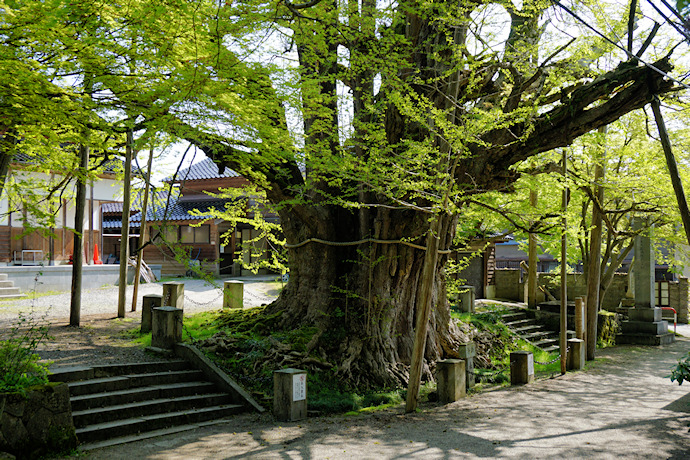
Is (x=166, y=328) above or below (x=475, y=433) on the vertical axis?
above

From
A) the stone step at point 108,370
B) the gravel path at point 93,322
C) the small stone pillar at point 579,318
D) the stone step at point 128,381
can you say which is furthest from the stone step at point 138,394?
the small stone pillar at point 579,318

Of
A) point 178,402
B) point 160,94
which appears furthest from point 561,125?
A: point 178,402

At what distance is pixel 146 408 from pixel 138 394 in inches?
14.7

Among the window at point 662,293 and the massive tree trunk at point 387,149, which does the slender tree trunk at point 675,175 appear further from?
the window at point 662,293

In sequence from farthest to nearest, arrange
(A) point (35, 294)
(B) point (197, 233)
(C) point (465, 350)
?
(B) point (197, 233) → (A) point (35, 294) → (C) point (465, 350)

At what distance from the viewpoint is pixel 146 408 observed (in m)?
8.52

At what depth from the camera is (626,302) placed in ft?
73.7

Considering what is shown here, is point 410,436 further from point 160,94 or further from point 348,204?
point 160,94

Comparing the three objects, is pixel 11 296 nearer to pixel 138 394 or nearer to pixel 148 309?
pixel 148 309

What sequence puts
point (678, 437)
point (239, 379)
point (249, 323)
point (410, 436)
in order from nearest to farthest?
point (678, 437), point (410, 436), point (239, 379), point (249, 323)

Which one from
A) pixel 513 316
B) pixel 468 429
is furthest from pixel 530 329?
pixel 468 429

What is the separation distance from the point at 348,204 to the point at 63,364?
5779mm

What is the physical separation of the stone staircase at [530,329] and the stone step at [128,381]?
11848 mm

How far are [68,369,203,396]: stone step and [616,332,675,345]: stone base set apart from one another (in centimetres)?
1639
